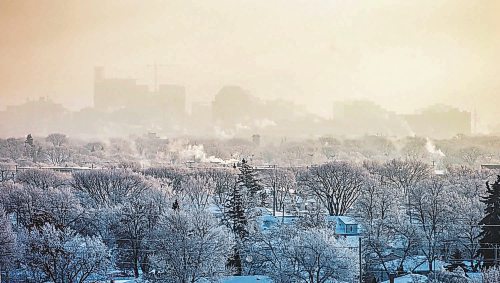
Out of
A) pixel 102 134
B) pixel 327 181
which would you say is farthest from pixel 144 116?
pixel 327 181

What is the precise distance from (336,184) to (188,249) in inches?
633

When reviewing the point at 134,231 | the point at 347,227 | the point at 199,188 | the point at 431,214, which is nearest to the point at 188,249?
the point at 134,231

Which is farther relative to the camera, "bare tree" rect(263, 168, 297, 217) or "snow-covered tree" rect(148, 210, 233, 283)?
"bare tree" rect(263, 168, 297, 217)

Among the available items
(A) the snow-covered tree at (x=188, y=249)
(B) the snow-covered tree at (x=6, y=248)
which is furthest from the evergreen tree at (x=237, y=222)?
(B) the snow-covered tree at (x=6, y=248)

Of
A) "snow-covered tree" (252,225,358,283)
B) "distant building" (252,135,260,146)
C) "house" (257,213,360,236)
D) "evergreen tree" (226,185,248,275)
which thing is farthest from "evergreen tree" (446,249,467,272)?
"distant building" (252,135,260,146)

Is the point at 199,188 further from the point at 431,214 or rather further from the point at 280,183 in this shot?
the point at 431,214

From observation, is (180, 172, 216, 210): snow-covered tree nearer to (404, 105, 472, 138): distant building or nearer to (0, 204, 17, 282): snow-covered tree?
(0, 204, 17, 282): snow-covered tree

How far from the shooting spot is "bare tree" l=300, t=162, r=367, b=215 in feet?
93.7

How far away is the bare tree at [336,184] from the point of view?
93.7 feet

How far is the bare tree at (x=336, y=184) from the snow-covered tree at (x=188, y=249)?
12924 mm

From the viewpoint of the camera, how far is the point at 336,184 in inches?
1171

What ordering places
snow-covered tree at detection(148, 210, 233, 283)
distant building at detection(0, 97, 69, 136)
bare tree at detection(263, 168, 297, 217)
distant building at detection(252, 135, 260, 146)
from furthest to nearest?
1. distant building at detection(252, 135, 260, 146)
2. bare tree at detection(263, 168, 297, 217)
3. distant building at detection(0, 97, 69, 136)
4. snow-covered tree at detection(148, 210, 233, 283)

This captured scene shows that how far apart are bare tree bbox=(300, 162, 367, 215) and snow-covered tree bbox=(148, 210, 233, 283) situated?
→ 1292 cm

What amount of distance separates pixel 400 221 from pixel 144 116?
85.9 feet
